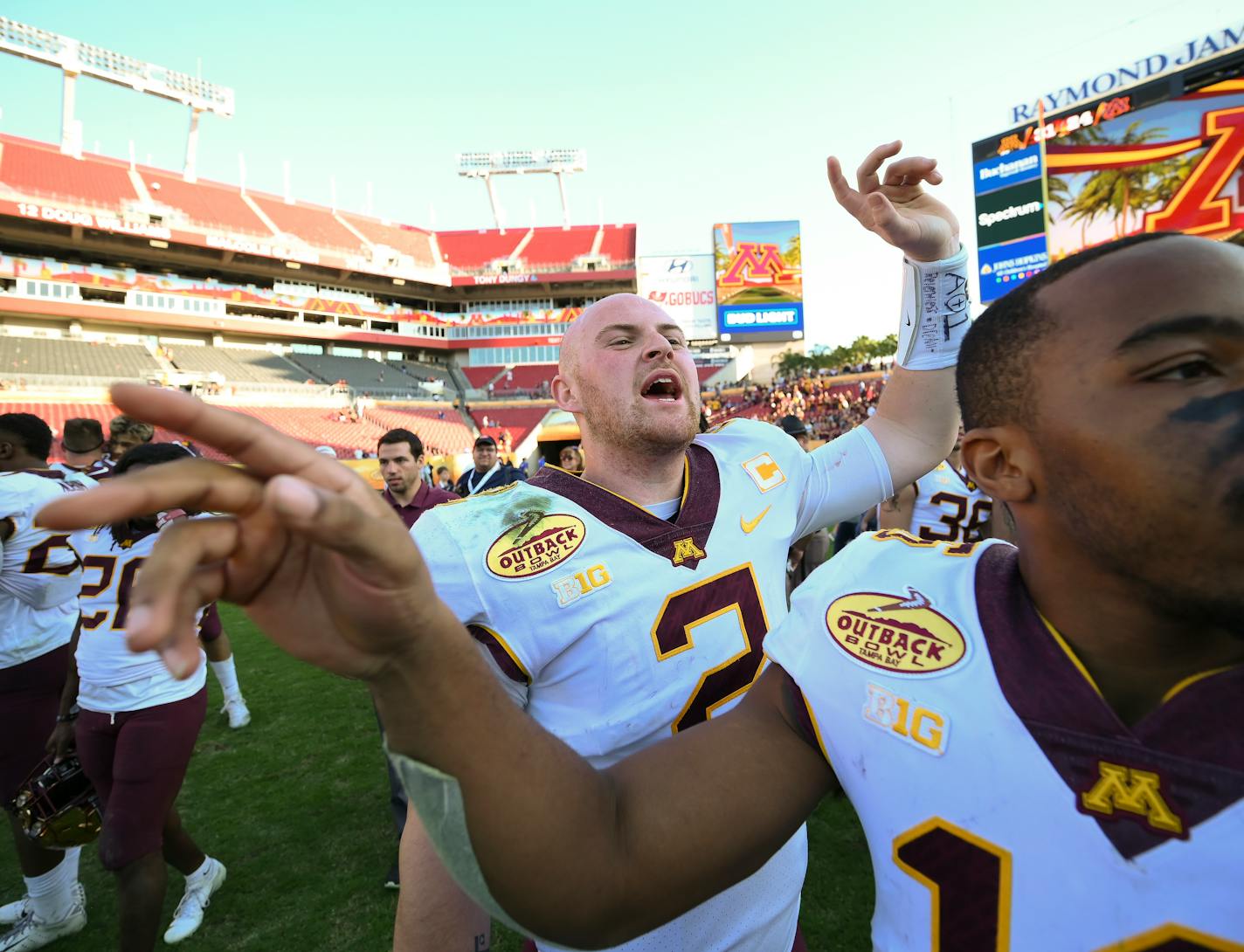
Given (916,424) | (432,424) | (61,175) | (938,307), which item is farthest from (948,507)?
(61,175)

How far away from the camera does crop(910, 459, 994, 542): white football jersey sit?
423 cm

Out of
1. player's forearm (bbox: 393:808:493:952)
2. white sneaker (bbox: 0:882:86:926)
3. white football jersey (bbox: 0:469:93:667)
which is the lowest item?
white sneaker (bbox: 0:882:86:926)

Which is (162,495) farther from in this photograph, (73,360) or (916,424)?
(73,360)

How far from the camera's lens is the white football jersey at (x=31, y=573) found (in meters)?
3.21

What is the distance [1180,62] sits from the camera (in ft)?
56.5

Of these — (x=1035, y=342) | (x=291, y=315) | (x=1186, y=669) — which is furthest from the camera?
(x=291, y=315)

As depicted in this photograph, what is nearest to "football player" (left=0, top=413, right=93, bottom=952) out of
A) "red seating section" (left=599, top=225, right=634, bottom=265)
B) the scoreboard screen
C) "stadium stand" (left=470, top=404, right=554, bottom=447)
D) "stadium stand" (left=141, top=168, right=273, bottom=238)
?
the scoreboard screen

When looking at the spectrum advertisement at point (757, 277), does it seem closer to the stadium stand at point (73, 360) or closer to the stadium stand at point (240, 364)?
the stadium stand at point (240, 364)

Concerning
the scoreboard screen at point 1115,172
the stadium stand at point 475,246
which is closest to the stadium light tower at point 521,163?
the stadium stand at point 475,246

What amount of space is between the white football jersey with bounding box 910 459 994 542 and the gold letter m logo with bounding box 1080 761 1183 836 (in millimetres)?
3619

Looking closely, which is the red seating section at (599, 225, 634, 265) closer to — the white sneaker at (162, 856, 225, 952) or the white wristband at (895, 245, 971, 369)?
the white sneaker at (162, 856, 225, 952)

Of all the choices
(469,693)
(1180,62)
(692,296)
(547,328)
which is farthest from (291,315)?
(469,693)

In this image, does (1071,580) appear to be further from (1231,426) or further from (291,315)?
(291,315)

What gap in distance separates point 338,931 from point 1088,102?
81.3 feet
